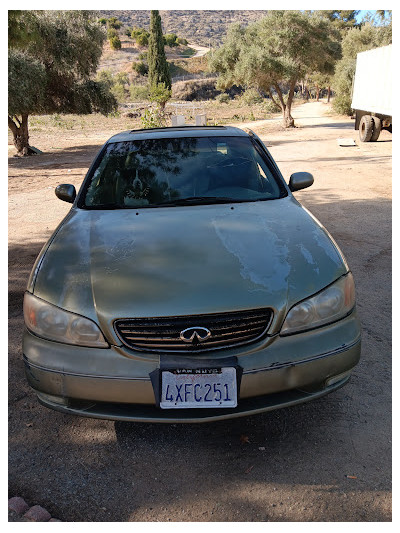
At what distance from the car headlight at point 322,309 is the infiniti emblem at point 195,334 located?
0.37 metres

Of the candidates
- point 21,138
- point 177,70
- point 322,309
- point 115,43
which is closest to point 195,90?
point 177,70

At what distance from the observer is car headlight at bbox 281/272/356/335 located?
232cm

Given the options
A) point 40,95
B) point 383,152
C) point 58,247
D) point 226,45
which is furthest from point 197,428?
point 226,45

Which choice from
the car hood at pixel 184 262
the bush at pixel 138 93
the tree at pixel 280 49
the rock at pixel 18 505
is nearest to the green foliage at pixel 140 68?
the bush at pixel 138 93

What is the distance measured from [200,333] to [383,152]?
14.4m

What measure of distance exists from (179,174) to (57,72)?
17167mm

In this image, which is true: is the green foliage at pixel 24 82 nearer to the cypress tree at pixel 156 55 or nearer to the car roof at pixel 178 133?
the car roof at pixel 178 133

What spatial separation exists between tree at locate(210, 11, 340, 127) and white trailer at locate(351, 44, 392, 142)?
554 centimetres

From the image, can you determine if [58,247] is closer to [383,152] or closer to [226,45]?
[383,152]

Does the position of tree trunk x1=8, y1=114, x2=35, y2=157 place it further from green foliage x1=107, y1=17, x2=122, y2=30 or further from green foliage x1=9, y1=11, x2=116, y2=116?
green foliage x1=107, y1=17, x2=122, y2=30

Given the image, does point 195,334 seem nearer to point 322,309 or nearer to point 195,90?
point 322,309

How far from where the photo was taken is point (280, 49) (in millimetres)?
23234

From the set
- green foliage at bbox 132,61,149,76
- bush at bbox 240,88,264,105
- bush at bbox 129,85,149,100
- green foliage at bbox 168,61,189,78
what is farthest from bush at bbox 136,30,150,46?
bush at bbox 240,88,264,105

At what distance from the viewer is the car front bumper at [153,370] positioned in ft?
7.23
